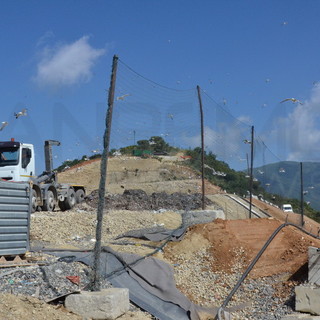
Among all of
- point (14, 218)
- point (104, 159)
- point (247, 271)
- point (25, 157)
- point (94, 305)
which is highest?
point (104, 159)

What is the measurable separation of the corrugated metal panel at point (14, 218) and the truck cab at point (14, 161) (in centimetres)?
795

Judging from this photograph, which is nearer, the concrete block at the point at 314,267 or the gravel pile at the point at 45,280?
the gravel pile at the point at 45,280

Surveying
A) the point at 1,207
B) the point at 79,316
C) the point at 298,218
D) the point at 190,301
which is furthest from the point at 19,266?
the point at 298,218

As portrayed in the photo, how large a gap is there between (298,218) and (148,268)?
23950mm

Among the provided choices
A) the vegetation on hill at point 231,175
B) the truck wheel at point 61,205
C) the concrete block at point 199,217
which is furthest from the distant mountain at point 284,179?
the concrete block at point 199,217

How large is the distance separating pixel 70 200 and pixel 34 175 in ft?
16.7

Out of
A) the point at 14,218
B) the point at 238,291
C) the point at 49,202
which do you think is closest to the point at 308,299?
the point at 238,291

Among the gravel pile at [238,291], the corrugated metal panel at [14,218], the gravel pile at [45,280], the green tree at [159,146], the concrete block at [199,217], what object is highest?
the green tree at [159,146]

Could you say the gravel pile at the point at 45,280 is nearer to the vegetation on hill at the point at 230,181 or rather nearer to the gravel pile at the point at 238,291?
the gravel pile at the point at 238,291

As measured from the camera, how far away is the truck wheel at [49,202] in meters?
21.1

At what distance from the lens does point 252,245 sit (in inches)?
553

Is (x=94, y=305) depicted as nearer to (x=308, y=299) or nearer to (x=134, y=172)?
(x=308, y=299)

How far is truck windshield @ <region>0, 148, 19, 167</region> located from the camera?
1862cm

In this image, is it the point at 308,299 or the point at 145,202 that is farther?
the point at 145,202
